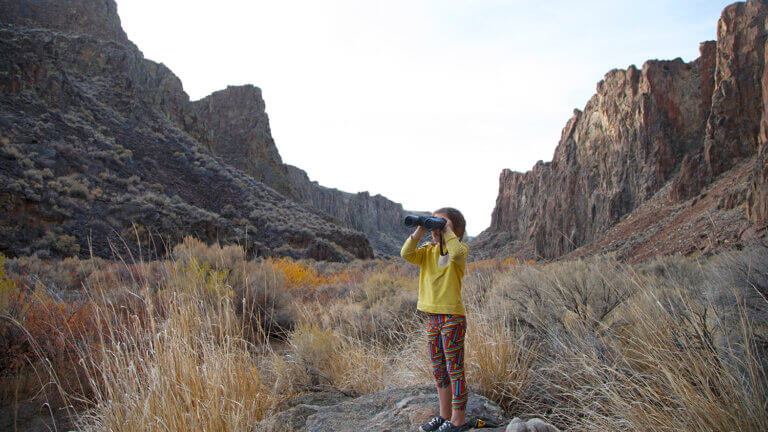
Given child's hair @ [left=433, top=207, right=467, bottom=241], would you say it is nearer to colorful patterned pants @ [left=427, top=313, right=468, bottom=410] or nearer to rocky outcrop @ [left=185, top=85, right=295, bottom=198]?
colorful patterned pants @ [left=427, top=313, right=468, bottom=410]

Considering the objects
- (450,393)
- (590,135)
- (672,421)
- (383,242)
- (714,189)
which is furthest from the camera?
Answer: (383,242)

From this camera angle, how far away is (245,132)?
191ft

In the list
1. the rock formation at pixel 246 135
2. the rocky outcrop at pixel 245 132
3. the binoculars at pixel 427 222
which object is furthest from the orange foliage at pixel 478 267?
the rocky outcrop at pixel 245 132

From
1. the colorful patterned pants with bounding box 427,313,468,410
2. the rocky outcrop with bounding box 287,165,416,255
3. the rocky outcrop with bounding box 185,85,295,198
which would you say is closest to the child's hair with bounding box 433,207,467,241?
the colorful patterned pants with bounding box 427,313,468,410

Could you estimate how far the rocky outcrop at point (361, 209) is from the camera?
347 feet

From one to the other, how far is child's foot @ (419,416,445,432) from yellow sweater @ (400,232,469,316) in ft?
2.30

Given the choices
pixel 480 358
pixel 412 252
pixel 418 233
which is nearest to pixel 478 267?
pixel 480 358

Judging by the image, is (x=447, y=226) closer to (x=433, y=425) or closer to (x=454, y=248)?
(x=454, y=248)

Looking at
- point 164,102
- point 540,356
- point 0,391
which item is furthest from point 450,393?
point 164,102

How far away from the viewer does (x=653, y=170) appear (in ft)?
123

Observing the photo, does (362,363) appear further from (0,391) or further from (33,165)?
(33,165)

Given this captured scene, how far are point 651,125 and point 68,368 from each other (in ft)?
157

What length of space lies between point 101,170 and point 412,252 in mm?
21855

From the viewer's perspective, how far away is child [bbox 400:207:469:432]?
2.57 meters
